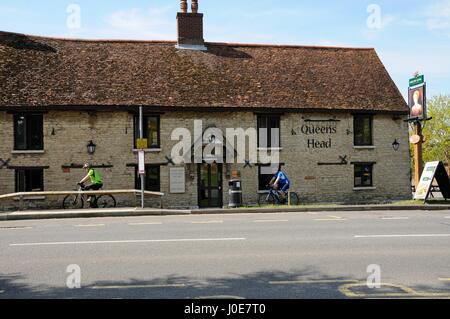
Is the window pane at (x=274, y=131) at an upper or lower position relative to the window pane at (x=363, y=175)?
upper

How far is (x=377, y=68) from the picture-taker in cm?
2655

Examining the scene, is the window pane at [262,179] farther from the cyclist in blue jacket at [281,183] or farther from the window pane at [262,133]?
the cyclist in blue jacket at [281,183]

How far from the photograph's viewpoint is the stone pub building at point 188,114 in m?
20.8

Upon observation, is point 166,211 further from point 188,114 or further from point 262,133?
point 262,133

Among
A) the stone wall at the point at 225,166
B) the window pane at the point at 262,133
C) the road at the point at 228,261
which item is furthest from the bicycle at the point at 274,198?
the road at the point at 228,261

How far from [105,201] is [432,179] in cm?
1507

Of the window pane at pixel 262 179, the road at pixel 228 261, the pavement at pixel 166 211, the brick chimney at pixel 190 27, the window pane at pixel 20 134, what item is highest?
the brick chimney at pixel 190 27

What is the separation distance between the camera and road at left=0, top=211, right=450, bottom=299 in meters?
5.81

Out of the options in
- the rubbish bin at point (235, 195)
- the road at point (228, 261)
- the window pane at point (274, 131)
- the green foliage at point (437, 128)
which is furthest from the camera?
the green foliage at point (437, 128)

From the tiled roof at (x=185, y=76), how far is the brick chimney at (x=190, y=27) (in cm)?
60

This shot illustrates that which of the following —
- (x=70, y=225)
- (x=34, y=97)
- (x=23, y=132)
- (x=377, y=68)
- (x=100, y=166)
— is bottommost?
(x=70, y=225)
